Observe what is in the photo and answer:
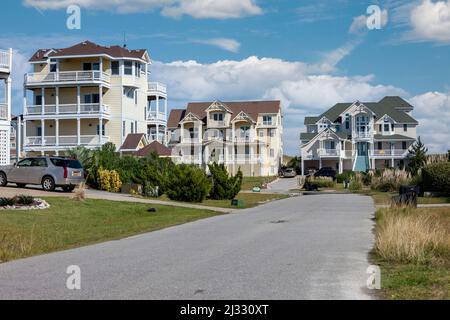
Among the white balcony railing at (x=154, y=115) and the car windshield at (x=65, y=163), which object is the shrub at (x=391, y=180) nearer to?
the car windshield at (x=65, y=163)

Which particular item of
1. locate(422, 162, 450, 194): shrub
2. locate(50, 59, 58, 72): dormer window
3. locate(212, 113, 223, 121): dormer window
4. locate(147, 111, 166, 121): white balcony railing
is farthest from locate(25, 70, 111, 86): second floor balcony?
locate(422, 162, 450, 194): shrub

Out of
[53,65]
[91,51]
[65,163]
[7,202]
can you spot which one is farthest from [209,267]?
[53,65]

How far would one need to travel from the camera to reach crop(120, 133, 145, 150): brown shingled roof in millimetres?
63281

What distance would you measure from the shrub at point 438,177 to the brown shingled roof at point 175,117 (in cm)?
5142

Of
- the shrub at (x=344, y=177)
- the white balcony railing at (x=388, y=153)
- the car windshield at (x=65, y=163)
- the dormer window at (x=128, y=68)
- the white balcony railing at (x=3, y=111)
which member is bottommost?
the shrub at (x=344, y=177)

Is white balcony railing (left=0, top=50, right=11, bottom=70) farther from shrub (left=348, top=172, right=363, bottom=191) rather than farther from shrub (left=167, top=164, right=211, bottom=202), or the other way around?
shrub (left=348, top=172, right=363, bottom=191)

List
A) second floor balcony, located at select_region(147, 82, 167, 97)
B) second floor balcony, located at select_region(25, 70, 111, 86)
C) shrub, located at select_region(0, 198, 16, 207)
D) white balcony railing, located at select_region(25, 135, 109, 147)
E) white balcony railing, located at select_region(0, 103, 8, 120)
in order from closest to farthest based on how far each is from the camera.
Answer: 1. shrub, located at select_region(0, 198, 16, 207)
2. white balcony railing, located at select_region(0, 103, 8, 120)
3. second floor balcony, located at select_region(25, 70, 111, 86)
4. white balcony railing, located at select_region(25, 135, 109, 147)
5. second floor balcony, located at select_region(147, 82, 167, 97)

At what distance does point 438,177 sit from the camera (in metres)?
39.8

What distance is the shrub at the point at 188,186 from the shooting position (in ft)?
116

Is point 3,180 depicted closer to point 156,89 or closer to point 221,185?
point 221,185

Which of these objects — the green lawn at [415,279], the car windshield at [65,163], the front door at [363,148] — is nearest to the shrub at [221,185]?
the car windshield at [65,163]

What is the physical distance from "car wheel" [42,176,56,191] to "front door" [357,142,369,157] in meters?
60.3
